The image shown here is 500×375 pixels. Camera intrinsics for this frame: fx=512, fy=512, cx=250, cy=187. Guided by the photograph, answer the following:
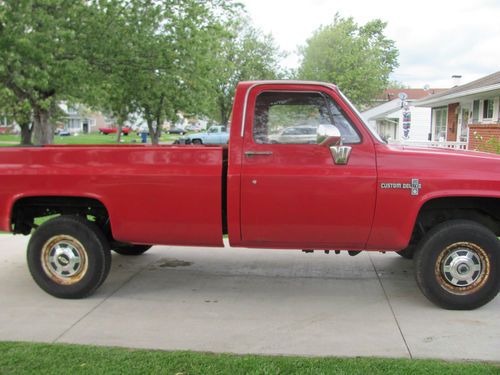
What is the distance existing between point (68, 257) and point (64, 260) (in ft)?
0.17

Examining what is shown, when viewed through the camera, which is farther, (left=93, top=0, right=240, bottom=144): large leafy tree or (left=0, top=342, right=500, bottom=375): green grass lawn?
(left=93, top=0, right=240, bottom=144): large leafy tree

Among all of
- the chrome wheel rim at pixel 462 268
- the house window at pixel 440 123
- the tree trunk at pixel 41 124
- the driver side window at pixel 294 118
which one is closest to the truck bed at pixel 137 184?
the driver side window at pixel 294 118

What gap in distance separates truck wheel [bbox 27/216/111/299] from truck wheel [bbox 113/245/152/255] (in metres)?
1.49

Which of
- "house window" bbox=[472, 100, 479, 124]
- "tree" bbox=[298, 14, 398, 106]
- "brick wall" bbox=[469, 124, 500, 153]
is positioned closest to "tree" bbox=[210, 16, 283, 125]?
"tree" bbox=[298, 14, 398, 106]

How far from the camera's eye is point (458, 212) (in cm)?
491

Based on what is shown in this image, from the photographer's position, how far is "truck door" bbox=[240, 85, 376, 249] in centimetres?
455

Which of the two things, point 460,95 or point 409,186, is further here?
point 460,95

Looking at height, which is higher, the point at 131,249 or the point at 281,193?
the point at 281,193

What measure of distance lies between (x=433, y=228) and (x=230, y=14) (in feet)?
41.1

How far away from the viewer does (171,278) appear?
5777mm

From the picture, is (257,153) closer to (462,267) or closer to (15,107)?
(462,267)

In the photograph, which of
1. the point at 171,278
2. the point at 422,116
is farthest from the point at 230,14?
the point at 422,116

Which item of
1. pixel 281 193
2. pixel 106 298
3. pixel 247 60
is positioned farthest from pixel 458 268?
pixel 247 60

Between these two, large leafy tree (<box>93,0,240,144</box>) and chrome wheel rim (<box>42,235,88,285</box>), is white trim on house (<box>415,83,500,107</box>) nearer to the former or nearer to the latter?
large leafy tree (<box>93,0,240,144</box>)
